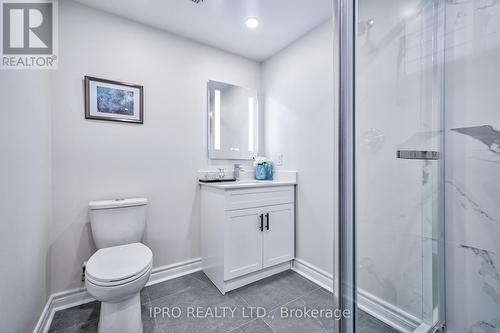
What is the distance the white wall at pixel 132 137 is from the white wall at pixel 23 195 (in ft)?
0.41

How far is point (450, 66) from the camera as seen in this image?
3.59 feet

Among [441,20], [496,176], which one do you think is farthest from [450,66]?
[496,176]

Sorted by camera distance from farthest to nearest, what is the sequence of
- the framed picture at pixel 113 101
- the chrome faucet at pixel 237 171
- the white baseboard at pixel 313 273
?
the chrome faucet at pixel 237 171, the white baseboard at pixel 313 273, the framed picture at pixel 113 101

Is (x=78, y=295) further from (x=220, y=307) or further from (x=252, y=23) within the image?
(x=252, y=23)

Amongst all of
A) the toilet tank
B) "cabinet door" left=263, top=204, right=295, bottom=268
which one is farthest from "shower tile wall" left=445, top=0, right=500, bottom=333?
the toilet tank

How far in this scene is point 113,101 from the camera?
1727 mm

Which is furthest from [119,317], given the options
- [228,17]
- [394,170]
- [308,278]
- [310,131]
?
[228,17]

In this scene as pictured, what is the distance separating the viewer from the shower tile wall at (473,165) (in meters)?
0.98

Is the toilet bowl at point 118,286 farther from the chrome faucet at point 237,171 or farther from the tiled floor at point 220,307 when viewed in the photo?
the chrome faucet at point 237,171

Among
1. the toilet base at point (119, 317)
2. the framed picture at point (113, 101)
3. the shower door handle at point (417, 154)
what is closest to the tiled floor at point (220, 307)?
the toilet base at point (119, 317)

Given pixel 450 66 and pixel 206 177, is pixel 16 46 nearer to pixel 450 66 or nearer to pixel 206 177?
pixel 206 177

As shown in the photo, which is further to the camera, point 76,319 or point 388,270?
point 76,319

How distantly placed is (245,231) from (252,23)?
1815mm

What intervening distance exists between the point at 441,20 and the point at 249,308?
6.77 feet
